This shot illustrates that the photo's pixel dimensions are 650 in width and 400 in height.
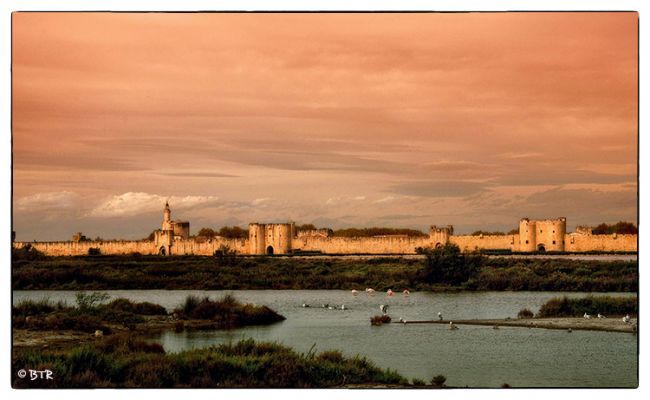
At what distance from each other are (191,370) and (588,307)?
8111mm

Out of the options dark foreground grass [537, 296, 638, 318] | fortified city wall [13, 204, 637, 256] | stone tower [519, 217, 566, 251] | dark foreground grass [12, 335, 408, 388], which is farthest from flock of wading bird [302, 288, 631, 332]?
stone tower [519, 217, 566, 251]

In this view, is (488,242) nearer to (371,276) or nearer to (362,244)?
(362,244)

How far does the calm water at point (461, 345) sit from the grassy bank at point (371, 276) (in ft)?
17.9

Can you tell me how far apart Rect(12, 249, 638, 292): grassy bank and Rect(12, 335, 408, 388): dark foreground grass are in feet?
41.1

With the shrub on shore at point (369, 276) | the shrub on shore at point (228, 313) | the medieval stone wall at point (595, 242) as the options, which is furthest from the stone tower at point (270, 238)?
the shrub on shore at point (228, 313)

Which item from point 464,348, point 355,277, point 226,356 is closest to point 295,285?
point 355,277

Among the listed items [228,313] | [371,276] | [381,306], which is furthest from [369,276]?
[228,313]

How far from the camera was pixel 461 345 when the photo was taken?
12477 mm

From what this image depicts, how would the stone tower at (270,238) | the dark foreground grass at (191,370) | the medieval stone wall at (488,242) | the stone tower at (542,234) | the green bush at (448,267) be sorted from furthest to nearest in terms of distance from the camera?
the stone tower at (270,238) < the medieval stone wall at (488,242) < the stone tower at (542,234) < the green bush at (448,267) < the dark foreground grass at (191,370)

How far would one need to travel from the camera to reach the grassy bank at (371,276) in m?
22.8

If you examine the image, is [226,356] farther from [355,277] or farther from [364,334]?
[355,277]

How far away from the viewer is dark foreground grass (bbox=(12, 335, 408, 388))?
9664mm

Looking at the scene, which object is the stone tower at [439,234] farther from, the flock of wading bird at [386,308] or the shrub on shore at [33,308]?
the shrub on shore at [33,308]

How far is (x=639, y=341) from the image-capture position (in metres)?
10.1
